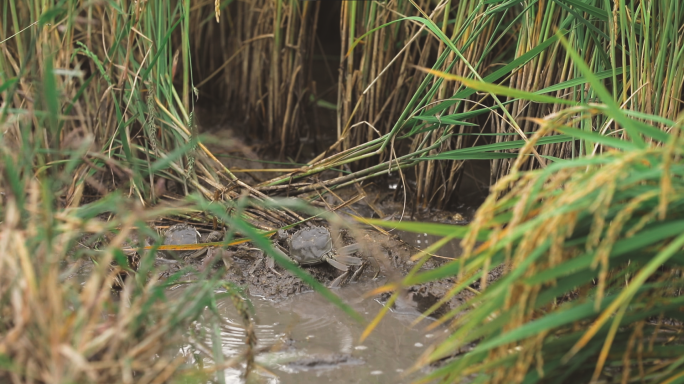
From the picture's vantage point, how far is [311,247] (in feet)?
7.36

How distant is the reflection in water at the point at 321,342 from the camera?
1668mm

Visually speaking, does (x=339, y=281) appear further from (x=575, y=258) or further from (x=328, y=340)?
(x=575, y=258)

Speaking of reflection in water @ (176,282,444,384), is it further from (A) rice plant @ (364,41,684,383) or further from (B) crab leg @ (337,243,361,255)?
(A) rice plant @ (364,41,684,383)

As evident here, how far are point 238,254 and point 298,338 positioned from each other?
1.90ft

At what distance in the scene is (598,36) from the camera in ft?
6.79

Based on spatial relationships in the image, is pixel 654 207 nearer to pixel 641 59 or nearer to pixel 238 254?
pixel 641 59

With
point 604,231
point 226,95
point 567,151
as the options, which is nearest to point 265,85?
point 226,95

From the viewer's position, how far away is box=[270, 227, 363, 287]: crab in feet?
7.34

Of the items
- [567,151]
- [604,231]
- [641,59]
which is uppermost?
[641,59]

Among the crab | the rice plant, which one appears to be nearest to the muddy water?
the crab

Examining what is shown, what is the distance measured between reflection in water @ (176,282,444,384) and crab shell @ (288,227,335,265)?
17 centimetres

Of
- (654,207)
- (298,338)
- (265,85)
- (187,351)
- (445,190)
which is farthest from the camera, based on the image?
(265,85)

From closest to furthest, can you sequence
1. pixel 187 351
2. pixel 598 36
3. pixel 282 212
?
pixel 187 351 < pixel 598 36 < pixel 282 212

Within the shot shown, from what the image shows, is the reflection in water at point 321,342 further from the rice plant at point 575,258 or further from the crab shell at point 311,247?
the rice plant at point 575,258
